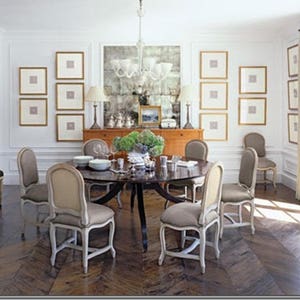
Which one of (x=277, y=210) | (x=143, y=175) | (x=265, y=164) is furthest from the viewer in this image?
(x=265, y=164)

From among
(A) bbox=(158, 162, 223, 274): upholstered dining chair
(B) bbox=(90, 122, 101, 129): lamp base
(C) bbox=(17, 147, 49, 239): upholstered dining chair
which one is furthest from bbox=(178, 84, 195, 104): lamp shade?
(A) bbox=(158, 162, 223, 274): upholstered dining chair

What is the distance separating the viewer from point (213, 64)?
7285 mm

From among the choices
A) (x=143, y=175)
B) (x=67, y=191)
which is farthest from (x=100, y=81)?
(x=67, y=191)

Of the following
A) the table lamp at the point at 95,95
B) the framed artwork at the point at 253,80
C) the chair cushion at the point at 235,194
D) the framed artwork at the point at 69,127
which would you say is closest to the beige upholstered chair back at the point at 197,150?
the chair cushion at the point at 235,194

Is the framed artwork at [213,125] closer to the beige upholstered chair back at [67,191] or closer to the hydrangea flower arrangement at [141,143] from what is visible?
the hydrangea flower arrangement at [141,143]

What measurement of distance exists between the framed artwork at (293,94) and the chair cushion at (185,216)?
365cm

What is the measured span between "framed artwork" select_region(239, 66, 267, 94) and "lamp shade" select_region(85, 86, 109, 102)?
242 centimetres

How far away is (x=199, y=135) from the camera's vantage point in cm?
693

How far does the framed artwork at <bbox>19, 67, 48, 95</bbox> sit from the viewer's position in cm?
723

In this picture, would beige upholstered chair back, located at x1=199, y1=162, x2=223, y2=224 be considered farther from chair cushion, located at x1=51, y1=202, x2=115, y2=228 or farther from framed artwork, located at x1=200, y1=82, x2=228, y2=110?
framed artwork, located at x1=200, y1=82, x2=228, y2=110

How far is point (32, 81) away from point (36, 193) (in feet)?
11.1

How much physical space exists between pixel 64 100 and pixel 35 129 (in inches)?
28.2

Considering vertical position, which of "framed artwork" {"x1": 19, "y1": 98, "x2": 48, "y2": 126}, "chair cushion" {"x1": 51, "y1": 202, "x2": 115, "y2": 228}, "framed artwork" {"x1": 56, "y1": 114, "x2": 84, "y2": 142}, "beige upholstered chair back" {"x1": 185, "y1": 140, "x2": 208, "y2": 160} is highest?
"framed artwork" {"x1": 19, "y1": 98, "x2": 48, "y2": 126}

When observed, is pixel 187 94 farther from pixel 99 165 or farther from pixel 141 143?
pixel 99 165
